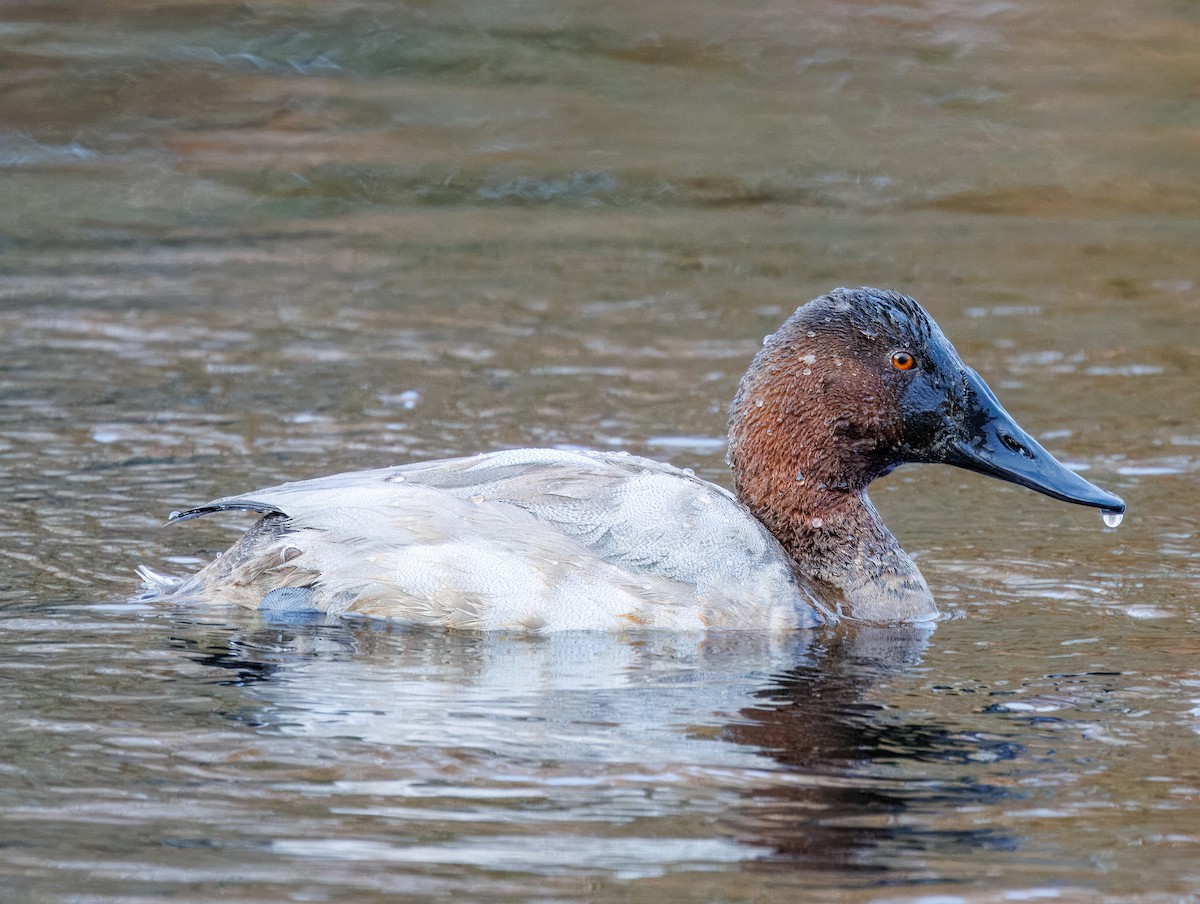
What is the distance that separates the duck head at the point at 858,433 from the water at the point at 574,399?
1.36 ft

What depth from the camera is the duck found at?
6238 millimetres

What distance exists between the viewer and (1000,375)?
1017 cm

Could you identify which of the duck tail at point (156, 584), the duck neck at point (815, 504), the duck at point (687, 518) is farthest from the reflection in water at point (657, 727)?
the duck tail at point (156, 584)

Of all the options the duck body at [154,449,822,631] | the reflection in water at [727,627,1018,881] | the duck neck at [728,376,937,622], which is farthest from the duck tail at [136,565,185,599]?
the reflection in water at [727,627,1018,881]

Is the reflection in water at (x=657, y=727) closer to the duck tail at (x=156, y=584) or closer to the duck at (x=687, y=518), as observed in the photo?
the duck at (x=687, y=518)

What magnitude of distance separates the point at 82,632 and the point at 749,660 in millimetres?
2117

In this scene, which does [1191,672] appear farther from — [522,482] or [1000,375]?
[1000,375]

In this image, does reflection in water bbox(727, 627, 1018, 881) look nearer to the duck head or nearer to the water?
the water

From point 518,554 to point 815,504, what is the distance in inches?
50.2

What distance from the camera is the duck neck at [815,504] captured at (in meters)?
6.82

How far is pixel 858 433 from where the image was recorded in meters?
6.94

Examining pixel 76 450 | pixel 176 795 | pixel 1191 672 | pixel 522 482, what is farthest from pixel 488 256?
pixel 176 795

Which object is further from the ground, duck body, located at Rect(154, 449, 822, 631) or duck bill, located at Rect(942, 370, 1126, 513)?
duck bill, located at Rect(942, 370, 1126, 513)

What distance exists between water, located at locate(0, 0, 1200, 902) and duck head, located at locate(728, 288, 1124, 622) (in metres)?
0.42
